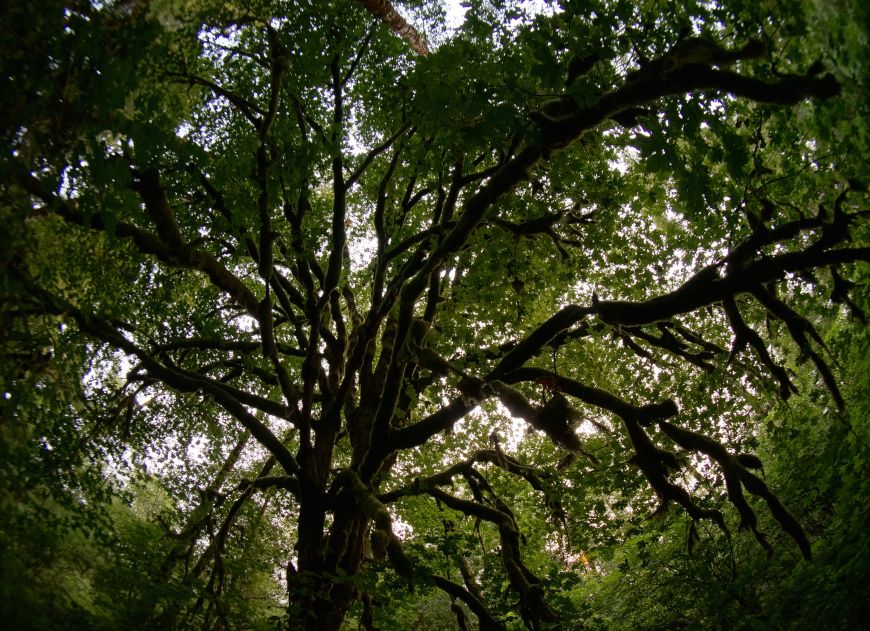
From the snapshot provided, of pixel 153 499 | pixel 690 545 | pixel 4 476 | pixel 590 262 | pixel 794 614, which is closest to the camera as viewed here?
pixel 4 476

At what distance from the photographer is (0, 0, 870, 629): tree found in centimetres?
370

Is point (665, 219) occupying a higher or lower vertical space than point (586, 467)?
higher

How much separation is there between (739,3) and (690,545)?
19.9 ft

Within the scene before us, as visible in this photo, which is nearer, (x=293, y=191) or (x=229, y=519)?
(x=293, y=191)

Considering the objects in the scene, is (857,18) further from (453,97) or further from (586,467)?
(586,467)

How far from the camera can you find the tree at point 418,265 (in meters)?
3.70

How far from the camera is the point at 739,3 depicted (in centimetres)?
471

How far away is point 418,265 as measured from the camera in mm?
8914

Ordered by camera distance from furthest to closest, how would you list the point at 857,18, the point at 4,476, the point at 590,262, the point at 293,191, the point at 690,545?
the point at 590,262
the point at 293,191
the point at 690,545
the point at 4,476
the point at 857,18

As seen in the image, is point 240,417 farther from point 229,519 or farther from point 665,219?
point 665,219

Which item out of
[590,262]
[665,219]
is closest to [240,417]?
[590,262]

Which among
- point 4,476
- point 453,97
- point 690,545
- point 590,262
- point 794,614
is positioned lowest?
point 794,614

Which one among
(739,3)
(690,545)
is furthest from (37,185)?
(690,545)

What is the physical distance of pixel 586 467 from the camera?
883cm
